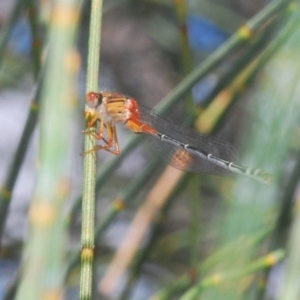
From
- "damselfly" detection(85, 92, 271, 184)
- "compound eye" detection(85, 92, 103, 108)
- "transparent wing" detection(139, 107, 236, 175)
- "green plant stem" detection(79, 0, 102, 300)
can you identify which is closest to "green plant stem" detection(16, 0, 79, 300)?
"green plant stem" detection(79, 0, 102, 300)

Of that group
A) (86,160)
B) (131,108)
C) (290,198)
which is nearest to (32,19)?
(131,108)

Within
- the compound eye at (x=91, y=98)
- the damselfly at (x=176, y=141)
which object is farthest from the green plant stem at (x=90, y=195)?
the damselfly at (x=176, y=141)

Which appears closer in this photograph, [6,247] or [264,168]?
[264,168]

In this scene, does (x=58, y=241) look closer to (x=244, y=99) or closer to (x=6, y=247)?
(x=6, y=247)

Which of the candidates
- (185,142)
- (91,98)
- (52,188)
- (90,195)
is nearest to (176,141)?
(185,142)

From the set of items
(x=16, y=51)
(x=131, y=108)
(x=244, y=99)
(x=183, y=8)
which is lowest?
(x=131, y=108)

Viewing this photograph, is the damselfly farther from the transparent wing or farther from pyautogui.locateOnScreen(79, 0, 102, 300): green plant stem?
pyautogui.locateOnScreen(79, 0, 102, 300): green plant stem

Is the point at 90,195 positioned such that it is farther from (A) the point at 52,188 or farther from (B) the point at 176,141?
(B) the point at 176,141

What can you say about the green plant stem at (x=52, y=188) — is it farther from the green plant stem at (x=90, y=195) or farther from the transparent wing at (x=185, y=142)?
the transparent wing at (x=185, y=142)

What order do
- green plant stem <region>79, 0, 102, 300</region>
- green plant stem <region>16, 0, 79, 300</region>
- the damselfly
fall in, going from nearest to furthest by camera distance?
green plant stem <region>16, 0, 79, 300</region> < green plant stem <region>79, 0, 102, 300</region> < the damselfly
